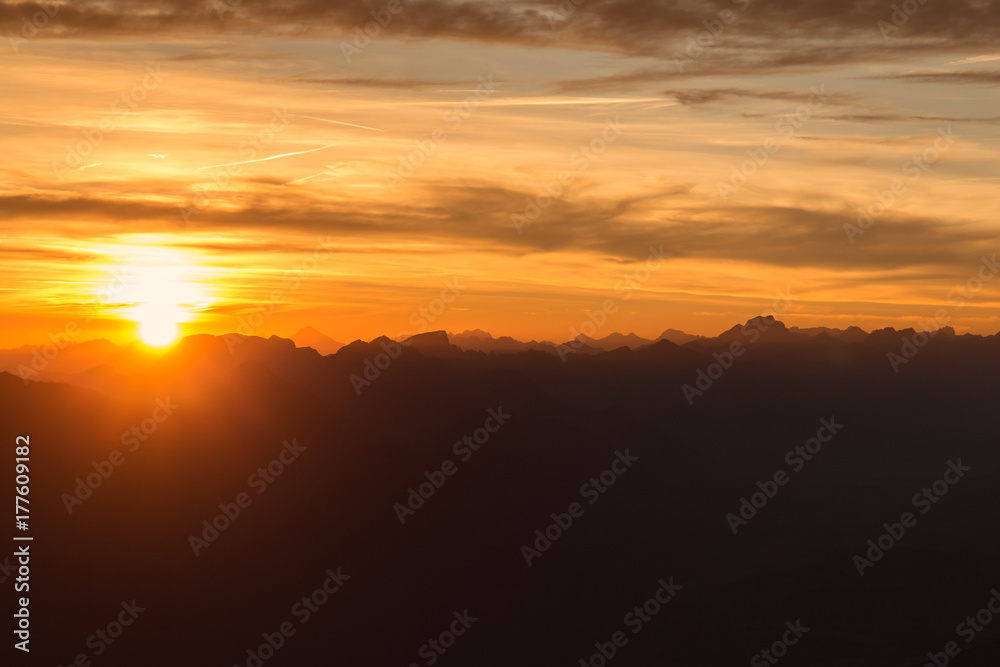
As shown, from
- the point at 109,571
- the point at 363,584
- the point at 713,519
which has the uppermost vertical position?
the point at 109,571

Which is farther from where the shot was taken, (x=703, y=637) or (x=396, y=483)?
(x=396, y=483)

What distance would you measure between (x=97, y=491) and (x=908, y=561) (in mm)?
122792

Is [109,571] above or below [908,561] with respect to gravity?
above

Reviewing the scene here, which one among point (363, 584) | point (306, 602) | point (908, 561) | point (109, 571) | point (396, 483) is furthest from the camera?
point (908, 561)

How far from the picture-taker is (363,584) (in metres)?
106

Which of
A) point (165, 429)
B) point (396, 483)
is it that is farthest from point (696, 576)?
point (165, 429)

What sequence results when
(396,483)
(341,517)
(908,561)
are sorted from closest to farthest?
1. (341,517)
2. (396,483)
3. (908,561)

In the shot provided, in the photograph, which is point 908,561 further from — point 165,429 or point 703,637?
point 165,429

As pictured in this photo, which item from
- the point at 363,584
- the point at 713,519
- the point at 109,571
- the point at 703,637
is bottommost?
the point at 713,519

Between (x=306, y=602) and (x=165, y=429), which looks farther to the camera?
(x=165, y=429)

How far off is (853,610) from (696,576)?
2576cm

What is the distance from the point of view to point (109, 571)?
92.1 metres

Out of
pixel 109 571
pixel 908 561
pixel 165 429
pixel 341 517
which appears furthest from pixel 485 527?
pixel 908 561

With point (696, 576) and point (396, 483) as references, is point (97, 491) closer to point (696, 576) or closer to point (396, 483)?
point (396, 483)
